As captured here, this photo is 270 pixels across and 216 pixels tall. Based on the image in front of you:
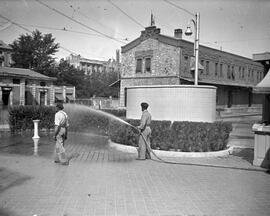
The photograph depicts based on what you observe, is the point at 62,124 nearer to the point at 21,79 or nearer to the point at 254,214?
the point at 254,214

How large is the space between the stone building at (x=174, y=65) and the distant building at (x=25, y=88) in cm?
1585

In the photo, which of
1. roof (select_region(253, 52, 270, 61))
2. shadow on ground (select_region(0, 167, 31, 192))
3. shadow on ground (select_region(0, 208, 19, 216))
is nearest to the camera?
shadow on ground (select_region(0, 208, 19, 216))

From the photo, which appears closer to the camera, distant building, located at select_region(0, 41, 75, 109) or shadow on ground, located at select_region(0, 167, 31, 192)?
shadow on ground, located at select_region(0, 167, 31, 192)

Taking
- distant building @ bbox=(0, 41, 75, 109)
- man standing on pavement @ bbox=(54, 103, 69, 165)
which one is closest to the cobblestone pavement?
man standing on pavement @ bbox=(54, 103, 69, 165)

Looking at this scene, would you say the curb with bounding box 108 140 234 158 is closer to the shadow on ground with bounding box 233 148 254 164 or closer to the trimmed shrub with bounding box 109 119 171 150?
the trimmed shrub with bounding box 109 119 171 150

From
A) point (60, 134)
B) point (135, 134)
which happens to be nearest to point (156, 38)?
point (135, 134)

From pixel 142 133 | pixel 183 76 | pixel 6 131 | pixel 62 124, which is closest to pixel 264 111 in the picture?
pixel 142 133

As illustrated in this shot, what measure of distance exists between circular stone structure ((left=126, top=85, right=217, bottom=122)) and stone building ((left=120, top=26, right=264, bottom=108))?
20566mm

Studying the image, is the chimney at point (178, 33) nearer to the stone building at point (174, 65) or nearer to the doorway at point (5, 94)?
the stone building at point (174, 65)

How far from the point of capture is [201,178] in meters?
7.54

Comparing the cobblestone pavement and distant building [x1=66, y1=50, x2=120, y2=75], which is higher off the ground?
distant building [x1=66, y1=50, x2=120, y2=75]

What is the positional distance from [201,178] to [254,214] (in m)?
2.43

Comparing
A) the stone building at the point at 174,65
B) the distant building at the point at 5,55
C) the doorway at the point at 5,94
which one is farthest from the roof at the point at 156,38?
the distant building at the point at 5,55

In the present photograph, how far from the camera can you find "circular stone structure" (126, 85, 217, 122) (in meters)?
11.7
